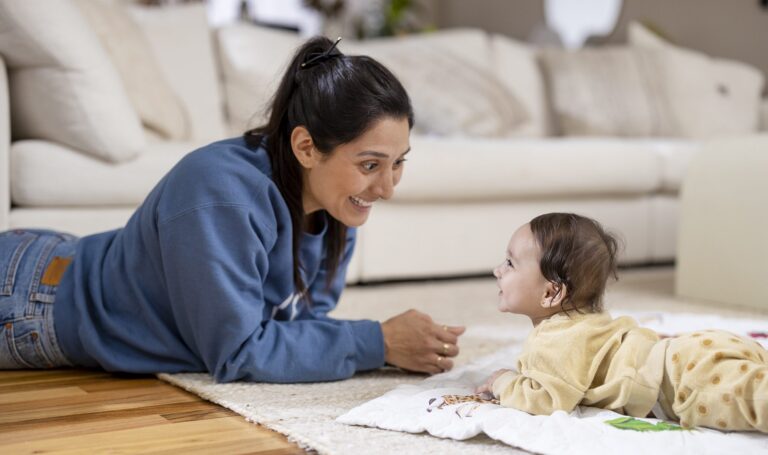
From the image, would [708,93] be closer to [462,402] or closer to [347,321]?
[347,321]

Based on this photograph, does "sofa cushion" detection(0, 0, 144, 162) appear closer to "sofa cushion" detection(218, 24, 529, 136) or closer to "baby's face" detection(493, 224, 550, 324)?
"sofa cushion" detection(218, 24, 529, 136)

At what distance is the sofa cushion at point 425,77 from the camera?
3373mm

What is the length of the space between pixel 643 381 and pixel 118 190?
61.0 inches

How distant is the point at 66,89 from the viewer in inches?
91.0

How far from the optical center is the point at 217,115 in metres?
3.22

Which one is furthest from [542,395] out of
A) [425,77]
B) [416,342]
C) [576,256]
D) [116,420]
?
[425,77]

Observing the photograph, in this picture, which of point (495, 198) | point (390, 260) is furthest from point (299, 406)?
point (495, 198)

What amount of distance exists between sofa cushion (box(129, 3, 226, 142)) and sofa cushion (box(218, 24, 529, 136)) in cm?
9

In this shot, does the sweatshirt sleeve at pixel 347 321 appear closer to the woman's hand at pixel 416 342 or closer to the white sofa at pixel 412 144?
the woman's hand at pixel 416 342

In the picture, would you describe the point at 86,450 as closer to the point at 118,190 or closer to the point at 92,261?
the point at 92,261

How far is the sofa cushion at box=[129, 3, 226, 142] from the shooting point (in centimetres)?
317

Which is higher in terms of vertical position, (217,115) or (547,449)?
(217,115)

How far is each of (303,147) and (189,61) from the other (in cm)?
184

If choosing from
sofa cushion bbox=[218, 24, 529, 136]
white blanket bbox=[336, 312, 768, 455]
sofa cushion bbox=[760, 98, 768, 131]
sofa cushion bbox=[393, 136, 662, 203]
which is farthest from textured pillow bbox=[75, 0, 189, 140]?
sofa cushion bbox=[760, 98, 768, 131]
